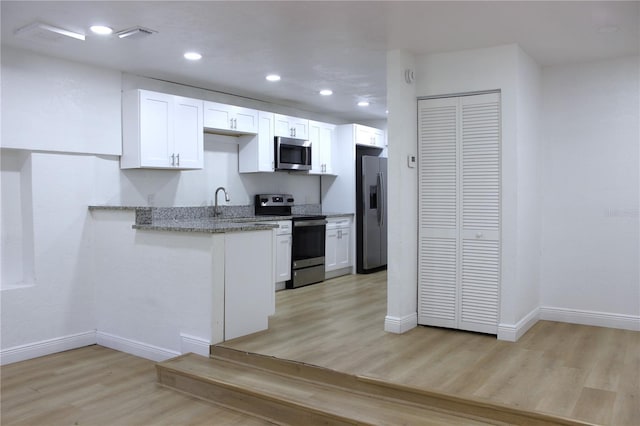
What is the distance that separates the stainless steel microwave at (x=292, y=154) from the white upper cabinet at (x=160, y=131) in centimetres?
126

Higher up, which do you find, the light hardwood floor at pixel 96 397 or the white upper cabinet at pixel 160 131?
the white upper cabinet at pixel 160 131

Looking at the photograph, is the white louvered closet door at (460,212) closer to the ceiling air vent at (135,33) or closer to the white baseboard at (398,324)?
the white baseboard at (398,324)

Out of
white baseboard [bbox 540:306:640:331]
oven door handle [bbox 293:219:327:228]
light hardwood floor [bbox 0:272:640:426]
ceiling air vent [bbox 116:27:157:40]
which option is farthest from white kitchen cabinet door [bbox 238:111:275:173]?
white baseboard [bbox 540:306:640:331]

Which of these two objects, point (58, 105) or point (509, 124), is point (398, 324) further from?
point (58, 105)

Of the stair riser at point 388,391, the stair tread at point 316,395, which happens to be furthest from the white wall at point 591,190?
the stair tread at point 316,395

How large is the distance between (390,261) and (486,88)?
164cm

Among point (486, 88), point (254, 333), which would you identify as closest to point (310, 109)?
point (486, 88)

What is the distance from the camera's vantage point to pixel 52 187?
14.4ft

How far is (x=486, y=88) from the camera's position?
4215mm

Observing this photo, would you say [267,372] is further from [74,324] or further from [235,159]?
[235,159]

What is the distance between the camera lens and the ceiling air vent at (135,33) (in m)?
3.66

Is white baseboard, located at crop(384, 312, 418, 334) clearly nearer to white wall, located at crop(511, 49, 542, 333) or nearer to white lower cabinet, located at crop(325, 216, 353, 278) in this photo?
white wall, located at crop(511, 49, 542, 333)

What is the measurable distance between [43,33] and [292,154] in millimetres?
3432

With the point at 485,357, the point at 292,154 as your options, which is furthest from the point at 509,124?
the point at 292,154
